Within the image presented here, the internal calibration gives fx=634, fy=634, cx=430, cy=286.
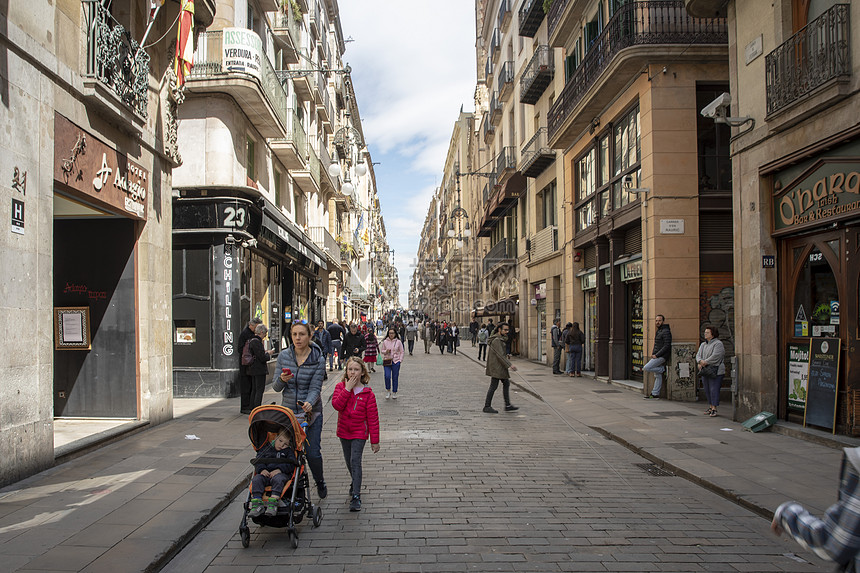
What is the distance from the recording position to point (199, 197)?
1487cm

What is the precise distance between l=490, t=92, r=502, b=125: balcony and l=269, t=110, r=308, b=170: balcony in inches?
545

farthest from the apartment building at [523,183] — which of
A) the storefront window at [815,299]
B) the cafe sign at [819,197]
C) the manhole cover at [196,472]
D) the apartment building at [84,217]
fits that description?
the manhole cover at [196,472]

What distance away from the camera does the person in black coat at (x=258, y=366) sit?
11102 millimetres

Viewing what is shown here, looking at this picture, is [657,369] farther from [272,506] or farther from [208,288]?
[272,506]

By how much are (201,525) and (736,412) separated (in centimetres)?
887

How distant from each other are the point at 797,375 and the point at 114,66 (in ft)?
35.6

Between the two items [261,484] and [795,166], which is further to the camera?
[795,166]

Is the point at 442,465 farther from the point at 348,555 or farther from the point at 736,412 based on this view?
the point at 736,412

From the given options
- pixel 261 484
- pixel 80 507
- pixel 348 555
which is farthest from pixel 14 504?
pixel 348 555

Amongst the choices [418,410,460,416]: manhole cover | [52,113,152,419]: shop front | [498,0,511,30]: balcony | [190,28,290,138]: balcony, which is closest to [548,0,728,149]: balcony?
[190,28,290,138]: balcony

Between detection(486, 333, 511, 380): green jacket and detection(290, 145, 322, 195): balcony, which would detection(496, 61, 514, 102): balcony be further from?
detection(486, 333, 511, 380): green jacket

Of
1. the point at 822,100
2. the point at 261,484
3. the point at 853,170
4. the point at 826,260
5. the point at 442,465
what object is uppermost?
the point at 822,100

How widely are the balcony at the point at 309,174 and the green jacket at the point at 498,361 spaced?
1279cm

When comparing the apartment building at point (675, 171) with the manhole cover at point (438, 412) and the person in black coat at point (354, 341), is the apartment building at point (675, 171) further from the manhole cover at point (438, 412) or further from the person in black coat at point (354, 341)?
the person in black coat at point (354, 341)
